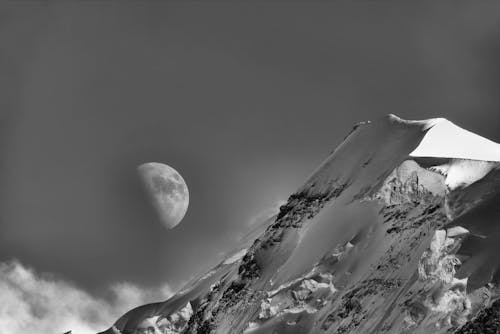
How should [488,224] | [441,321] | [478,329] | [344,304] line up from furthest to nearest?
[344,304] → [488,224] → [441,321] → [478,329]

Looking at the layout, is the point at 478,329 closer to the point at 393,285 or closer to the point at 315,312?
the point at 393,285

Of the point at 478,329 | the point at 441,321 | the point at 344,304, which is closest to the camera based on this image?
the point at 478,329

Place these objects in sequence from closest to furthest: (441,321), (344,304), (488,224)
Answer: (441,321)
(488,224)
(344,304)

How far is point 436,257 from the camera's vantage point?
176 m

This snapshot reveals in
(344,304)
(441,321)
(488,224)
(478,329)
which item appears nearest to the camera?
(478,329)

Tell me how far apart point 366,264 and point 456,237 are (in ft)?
68.7

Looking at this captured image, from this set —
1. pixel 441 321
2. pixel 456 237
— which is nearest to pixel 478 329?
pixel 441 321

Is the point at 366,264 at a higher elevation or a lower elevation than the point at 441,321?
higher

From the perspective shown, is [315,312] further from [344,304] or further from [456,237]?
[456,237]

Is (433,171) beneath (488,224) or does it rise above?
above

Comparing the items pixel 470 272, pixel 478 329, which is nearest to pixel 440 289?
pixel 470 272

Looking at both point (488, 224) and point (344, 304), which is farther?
point (344, 304)

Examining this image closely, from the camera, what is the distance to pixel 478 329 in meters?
156

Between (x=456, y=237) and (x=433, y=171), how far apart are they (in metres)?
21.6
